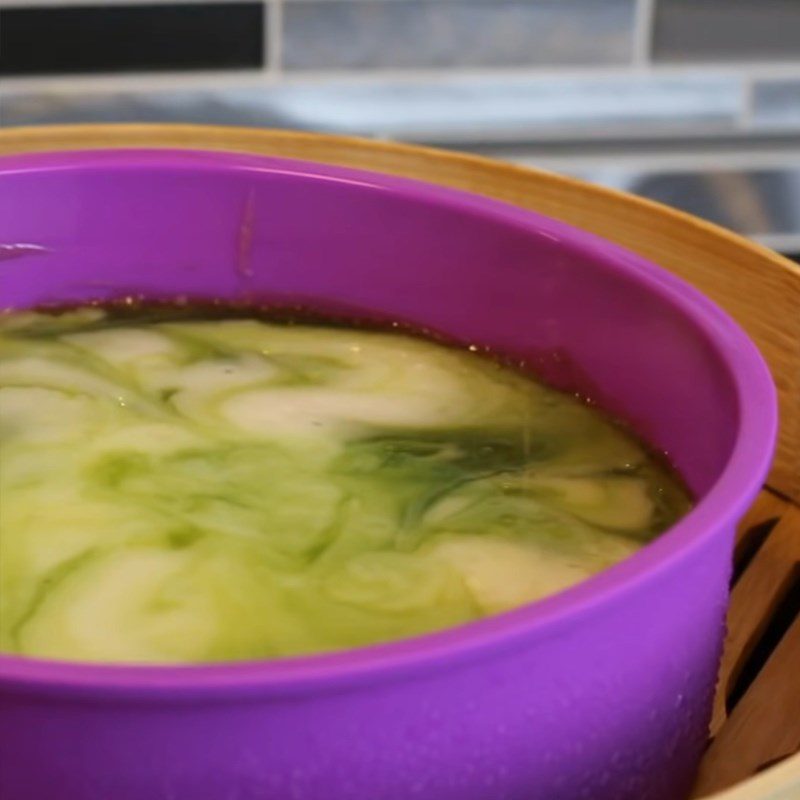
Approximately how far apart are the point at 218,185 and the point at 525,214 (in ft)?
0.52

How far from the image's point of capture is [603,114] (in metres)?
1.16

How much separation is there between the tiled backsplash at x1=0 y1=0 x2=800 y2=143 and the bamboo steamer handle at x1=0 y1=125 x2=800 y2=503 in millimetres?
354

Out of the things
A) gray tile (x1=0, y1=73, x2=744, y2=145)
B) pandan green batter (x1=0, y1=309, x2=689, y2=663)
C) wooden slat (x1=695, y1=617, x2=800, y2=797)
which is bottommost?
wooden slat (x1=695, y1=617, x2=800, y2=797)

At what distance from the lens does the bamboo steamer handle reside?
61 cm

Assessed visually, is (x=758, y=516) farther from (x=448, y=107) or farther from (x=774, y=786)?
(x=448, y=107)

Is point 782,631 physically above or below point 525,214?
A: below

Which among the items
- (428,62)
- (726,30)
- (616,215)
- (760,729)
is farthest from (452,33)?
(760,729)

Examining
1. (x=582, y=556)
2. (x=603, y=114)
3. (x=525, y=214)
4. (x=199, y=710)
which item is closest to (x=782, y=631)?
(x=582, y=556)

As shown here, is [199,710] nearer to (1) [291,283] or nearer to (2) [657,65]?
(1) [291,283]

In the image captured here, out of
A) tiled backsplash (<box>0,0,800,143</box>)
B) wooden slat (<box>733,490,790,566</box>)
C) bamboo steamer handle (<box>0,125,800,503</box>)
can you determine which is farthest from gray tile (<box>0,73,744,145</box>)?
wooden slat (<box>733,490,790,566</box>)

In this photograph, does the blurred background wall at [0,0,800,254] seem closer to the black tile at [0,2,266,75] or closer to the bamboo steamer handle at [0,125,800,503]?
the black tile at [0,2,266,75]

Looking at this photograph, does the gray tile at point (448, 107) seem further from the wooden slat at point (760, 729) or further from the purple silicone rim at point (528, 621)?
the wooden slat at point (760, 729)

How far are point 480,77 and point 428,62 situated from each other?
0.04 metres

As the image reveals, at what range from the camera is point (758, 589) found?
57 cm
